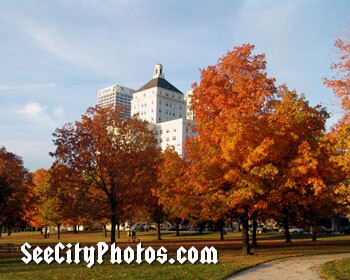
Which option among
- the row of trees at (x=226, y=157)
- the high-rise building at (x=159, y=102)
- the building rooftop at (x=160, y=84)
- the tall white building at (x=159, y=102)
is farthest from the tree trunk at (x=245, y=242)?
the building rooftop at (x=160, y=84)

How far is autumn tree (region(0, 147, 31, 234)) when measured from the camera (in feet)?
128

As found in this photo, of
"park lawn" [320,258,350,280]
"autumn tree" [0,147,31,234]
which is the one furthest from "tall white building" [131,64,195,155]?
"park lawn" [320,258,350,280]

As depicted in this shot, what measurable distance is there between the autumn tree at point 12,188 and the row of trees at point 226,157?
31.9 ft

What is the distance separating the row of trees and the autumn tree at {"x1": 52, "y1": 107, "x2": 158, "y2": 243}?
0.08 meters

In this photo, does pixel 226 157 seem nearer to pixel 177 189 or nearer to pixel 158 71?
pixel 177 189

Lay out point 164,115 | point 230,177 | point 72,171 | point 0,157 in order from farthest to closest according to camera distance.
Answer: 1. point 164,115
2. point 0,157
3. point 72,171
4. point 230,177

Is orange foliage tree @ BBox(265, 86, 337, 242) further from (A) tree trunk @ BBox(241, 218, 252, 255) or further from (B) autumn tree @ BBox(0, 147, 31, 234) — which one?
(B) autumn tree @ BBox(0, 147, 31, 234)

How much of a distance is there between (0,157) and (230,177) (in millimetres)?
36640

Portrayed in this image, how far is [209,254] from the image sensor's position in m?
23.4

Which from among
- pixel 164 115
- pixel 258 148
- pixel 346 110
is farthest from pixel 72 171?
pixel 164 115

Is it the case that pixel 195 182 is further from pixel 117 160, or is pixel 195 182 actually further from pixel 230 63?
pixel 117 160

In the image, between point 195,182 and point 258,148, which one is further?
point 195,182

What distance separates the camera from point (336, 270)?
16.5 meters

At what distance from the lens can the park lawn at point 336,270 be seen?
14.8 m
